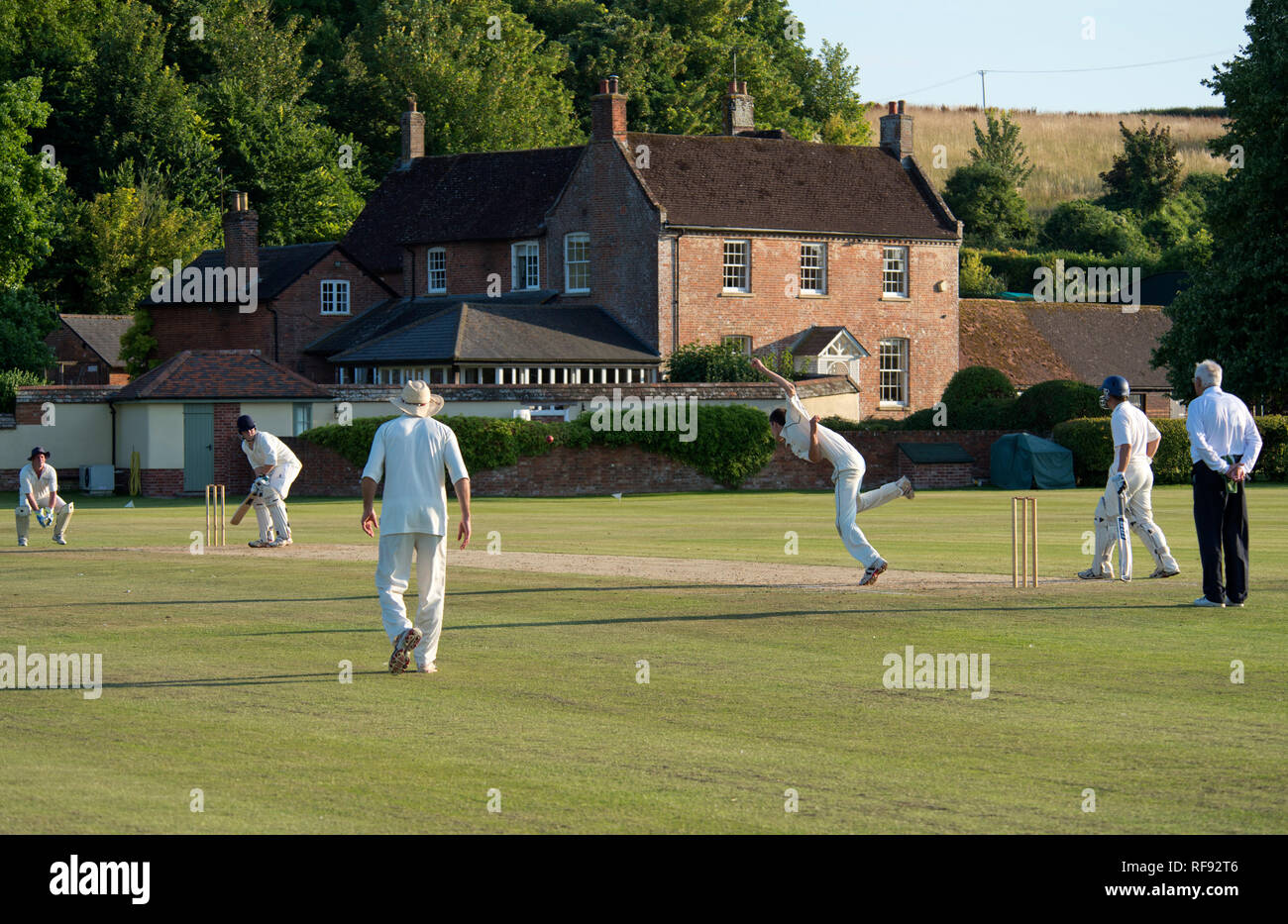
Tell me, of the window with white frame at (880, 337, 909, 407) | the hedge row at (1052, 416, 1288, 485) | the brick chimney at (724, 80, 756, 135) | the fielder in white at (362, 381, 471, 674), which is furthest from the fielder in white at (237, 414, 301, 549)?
the brick chimney at (724, 80, 756, 135)

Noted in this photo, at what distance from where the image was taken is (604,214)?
2266 inches

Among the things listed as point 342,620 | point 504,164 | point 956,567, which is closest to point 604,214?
→ point 504,164

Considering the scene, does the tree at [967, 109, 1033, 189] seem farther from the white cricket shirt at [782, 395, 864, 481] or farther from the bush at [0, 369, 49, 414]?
the white cricket shirt at [782, 395, 864, 481]

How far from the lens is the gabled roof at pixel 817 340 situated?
57.9 m

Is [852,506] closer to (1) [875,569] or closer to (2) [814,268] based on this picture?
(1) [875,569]

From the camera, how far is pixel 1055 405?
4853 centimetres

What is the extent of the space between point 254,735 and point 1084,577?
10.8 meters

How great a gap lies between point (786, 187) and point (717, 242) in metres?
4.13

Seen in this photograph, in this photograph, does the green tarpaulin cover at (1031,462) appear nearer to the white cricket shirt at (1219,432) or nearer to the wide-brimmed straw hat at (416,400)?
the white cricket shirt at (1219,432)

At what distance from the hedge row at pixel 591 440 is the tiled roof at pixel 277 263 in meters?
17.7

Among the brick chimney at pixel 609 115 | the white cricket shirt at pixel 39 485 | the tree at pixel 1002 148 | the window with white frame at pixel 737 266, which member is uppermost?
the tree at pixel 1002 148

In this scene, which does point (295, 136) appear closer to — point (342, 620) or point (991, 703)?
point (342, 620)

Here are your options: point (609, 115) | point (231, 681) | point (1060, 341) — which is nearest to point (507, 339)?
point (609, 115)

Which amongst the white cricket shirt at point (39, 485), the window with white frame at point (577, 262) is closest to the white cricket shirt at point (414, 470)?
the white cricket shirt at point (39, 485)
